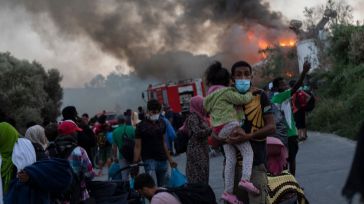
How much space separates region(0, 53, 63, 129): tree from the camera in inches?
1893

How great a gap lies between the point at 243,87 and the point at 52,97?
168 feet

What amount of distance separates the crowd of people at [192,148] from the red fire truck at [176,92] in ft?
77.7

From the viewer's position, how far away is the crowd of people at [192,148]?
16.8ft

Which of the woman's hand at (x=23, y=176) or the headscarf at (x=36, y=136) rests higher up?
the headscarf at (x=36, y=136)

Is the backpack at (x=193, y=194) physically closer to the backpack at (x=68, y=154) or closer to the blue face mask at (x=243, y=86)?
the blue face mask at (x=243, y=86)

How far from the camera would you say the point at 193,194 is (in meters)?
5.43

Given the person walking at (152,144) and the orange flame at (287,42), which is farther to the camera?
the orange flame at (287,42)

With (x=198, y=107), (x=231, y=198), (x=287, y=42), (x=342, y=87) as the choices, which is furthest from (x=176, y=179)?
(x=287, y=42)

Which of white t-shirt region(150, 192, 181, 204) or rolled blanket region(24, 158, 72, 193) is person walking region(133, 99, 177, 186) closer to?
rolled blanket region(24, 158, 72, 193)

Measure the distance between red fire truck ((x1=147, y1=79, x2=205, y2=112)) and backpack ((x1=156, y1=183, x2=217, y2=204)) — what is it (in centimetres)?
2679

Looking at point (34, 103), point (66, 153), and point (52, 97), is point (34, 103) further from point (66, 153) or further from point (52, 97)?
point (66, 153)

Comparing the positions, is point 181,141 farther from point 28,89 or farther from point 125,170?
point 28,89

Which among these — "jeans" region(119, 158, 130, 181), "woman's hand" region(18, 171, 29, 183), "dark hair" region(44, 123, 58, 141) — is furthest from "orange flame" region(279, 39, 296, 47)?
"woman's hand" region(18, 171, 29, 183)

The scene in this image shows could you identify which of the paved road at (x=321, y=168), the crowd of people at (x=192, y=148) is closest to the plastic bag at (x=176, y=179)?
the crowd of people at (x=192, y=148)
